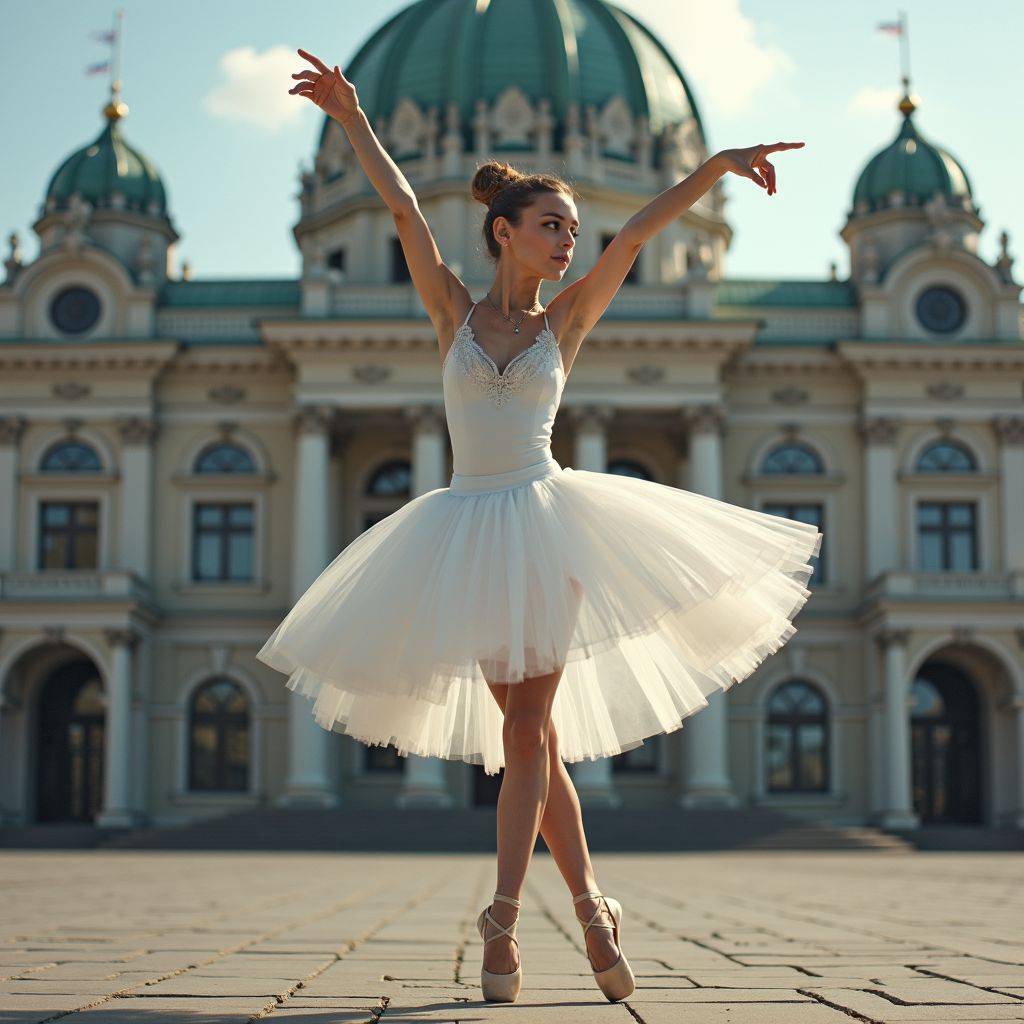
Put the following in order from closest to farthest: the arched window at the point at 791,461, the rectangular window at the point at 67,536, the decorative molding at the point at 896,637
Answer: the decorative molding at the point at 896,637
the rectangular window at the point at 67,536
the arched window at the point at 791,461

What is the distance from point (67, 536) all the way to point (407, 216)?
34.3 m

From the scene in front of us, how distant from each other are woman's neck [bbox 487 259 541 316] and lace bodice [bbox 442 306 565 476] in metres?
0.20

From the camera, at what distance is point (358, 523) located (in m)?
38.7

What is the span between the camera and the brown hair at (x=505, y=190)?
5.01 metres

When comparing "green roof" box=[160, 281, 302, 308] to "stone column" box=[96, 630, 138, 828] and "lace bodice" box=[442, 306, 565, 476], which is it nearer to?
"stone column" box=[96, 630, 138, 828]

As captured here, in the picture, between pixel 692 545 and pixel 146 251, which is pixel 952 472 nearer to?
pixel 146 251

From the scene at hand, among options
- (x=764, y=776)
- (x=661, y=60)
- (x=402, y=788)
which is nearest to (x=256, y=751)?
(x=402, y=788)

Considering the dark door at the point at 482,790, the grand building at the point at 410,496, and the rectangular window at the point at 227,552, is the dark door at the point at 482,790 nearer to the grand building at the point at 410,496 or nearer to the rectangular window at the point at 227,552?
the grand building at the point at 410,496

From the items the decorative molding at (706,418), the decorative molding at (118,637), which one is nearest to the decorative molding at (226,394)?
the decorative molding at (118,637)

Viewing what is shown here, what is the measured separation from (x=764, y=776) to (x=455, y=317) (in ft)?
109

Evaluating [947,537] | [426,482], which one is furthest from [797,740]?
[426,482]

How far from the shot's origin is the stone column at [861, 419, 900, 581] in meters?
36.9

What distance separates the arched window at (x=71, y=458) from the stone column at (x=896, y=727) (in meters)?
20.7

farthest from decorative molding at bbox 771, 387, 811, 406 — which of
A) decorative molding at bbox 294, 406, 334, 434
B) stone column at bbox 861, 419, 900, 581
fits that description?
decorative molding at bbox 294, 406, 334, 434
